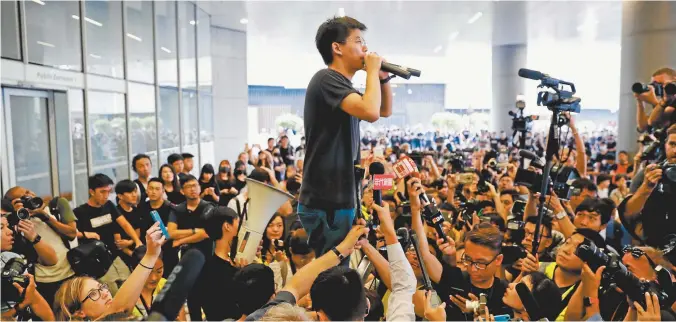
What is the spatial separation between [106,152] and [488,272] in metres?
5.27

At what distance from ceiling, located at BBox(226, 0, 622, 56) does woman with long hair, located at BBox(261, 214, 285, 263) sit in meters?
5.91

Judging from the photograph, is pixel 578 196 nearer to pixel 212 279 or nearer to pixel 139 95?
pixel 212 279

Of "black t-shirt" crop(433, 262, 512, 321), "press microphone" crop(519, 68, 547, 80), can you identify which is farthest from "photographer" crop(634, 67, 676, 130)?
"black t-shirt" crop(433, 262, 512, 321)

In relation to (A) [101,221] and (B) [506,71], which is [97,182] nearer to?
(A) [101,221]

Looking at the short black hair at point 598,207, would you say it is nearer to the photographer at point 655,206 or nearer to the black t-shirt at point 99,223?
the photographer at point 655,206

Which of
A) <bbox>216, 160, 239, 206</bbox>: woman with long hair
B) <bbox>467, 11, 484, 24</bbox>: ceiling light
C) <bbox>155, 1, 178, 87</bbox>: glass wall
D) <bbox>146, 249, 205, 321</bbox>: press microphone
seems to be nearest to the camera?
<bbox>146, 249, 205, 321</bbox>: press microphone

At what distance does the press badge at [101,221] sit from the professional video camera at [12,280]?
1057 mm

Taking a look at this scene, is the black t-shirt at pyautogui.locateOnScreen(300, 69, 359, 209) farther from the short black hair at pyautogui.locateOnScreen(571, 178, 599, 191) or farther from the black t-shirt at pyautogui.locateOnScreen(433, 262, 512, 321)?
the short black hair at pyautogui.locateOnScreen(571, 178, 599, 191)

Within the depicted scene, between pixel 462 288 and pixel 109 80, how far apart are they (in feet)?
17.5

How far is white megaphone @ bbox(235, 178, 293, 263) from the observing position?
2.35 meters

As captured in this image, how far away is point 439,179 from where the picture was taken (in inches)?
184

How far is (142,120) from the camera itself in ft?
24.4

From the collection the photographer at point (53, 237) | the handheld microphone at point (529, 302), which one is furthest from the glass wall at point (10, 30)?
the handheld microphone at point (529, 302)

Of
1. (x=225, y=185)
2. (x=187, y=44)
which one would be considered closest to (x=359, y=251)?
(x=225, y=185)
